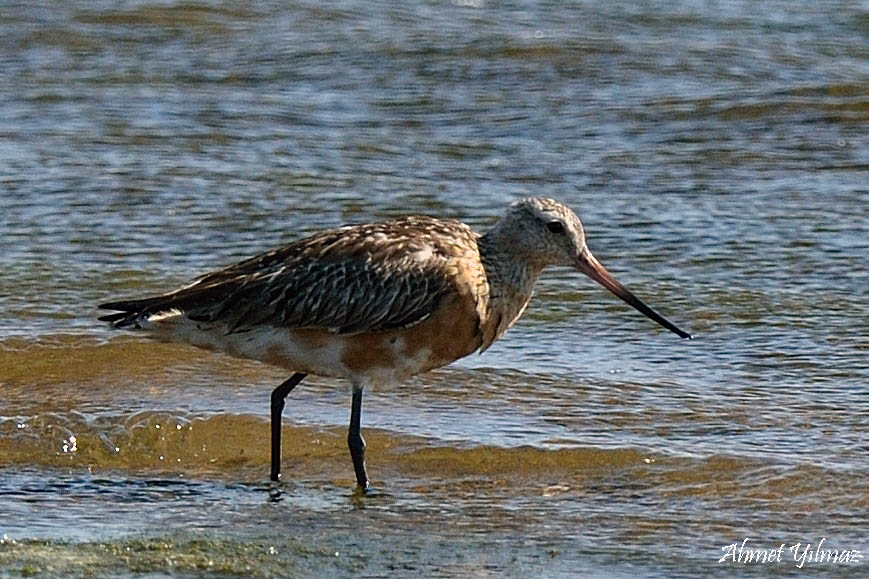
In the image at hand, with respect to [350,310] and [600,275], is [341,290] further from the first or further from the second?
[600,275]

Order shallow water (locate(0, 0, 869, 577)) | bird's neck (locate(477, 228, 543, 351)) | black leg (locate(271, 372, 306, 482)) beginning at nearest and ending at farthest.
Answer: shallow water (locate(0, 0, 869, 577)), black leg (locate(271, 372, 306, 482)), bird's neck (locate(477, 228, 543, 351))

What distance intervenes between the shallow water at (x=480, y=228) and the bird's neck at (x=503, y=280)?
0.45m

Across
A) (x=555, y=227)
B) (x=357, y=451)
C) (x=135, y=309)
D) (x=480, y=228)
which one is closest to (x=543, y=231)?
(x=555, y=227)

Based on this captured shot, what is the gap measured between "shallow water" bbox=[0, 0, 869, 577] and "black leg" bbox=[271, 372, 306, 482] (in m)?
0.09

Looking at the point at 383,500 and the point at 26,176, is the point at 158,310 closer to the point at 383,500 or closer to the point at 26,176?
the point at 383,500

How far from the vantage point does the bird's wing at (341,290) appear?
6996 millimetres

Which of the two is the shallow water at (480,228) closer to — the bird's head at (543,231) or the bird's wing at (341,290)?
the bird's wing at (341,290)

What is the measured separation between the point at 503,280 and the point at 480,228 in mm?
2917

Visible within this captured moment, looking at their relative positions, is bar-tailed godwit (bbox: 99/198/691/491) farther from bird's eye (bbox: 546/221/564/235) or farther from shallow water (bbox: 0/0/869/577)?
shallow water (bbox: 0/0/869/577)

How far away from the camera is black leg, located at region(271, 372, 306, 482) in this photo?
690 cm

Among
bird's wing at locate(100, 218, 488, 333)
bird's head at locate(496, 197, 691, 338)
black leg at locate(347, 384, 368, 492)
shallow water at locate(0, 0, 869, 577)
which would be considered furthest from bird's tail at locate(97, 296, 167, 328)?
bird's head at locate(496, 197, 691, 338)

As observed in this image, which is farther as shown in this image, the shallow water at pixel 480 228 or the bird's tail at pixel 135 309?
the bird's tail at pixel 135 309

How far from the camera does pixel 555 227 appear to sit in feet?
23.7

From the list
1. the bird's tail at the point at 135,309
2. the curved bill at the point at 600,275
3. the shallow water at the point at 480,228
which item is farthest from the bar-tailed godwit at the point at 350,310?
the shallow water at the point at 480,228
